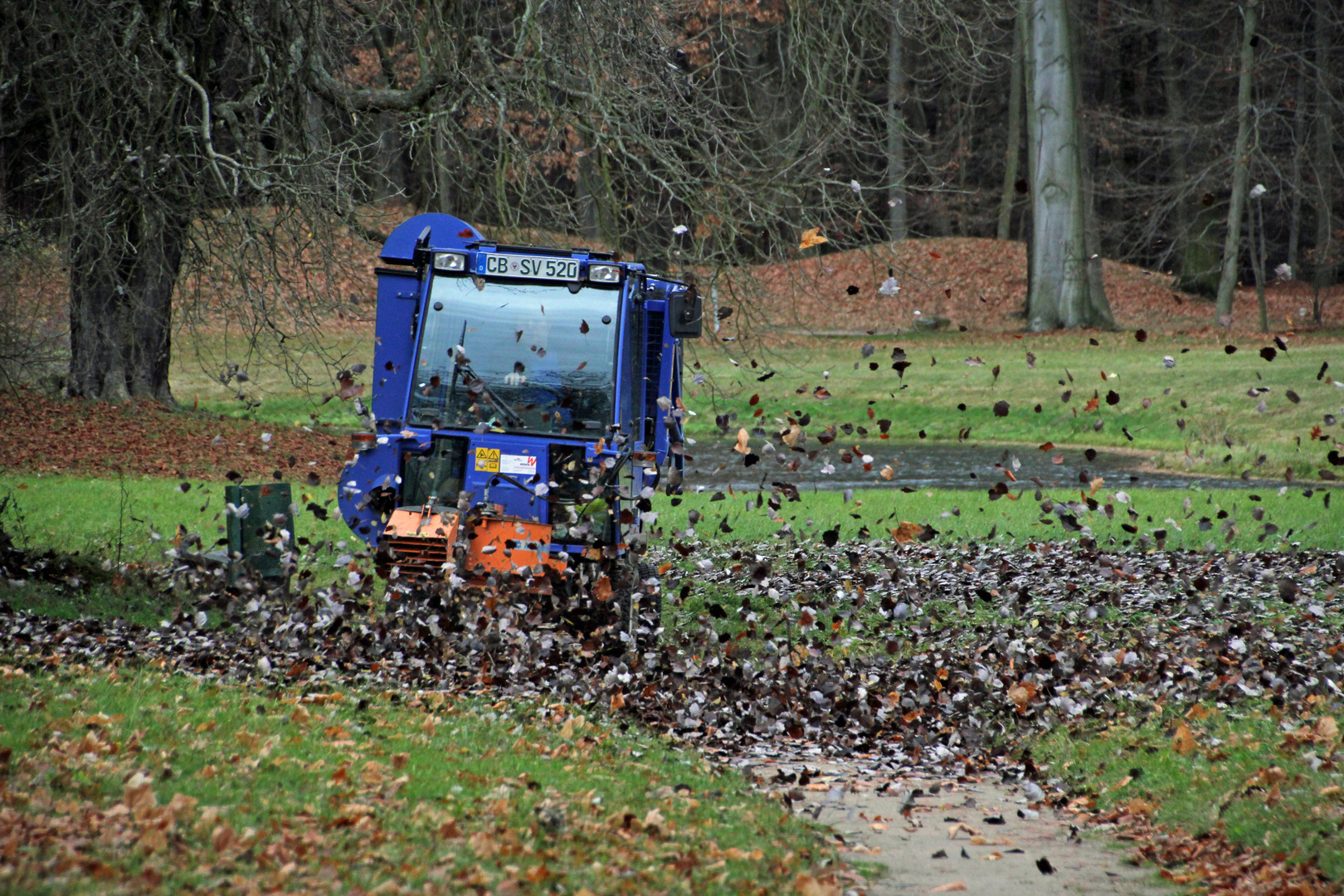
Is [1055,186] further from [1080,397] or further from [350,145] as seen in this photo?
[350,145]

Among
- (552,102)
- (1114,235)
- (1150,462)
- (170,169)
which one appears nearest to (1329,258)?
(1114,235)

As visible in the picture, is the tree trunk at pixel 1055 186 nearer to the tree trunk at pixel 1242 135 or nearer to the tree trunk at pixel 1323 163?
the tree trunk at pixel 1242 135

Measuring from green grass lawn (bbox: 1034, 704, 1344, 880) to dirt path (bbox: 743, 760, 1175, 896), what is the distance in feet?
1.35

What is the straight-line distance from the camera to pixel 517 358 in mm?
9062

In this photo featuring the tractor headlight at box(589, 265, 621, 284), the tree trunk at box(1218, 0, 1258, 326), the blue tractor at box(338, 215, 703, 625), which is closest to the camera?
the blue tractor at box(338, 215, 703, 625)

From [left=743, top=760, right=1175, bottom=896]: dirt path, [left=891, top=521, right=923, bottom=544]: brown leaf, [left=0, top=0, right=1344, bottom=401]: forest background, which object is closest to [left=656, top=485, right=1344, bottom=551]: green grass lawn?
[left=891, top=521, right=923, bottom=544]: brown leaf

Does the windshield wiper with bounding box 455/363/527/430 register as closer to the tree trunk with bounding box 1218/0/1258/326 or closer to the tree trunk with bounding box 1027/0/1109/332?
the tree trunk with bounding box 1027/0/1109/332

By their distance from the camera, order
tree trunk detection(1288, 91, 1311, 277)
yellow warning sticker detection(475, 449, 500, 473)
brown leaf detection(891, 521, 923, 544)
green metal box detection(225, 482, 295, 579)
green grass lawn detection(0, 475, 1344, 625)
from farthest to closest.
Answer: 1. tree trunk detection(1288, 91, 1311, 277)
2. brown leaf detection(891, 521, 923, 544)
3. green grass lawn detection(0, 475, 1344, 625)
4. green metal box detection(225, 482, 295, 579)
5. yellow warning sticker detection(475, 449, 500, 473)

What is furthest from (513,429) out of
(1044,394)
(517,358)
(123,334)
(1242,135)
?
(1242,135)

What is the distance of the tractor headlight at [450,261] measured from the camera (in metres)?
9.33

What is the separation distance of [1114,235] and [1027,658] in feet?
149

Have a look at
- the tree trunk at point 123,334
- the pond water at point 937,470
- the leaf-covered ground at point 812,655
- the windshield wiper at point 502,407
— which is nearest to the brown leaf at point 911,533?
the leaf-covered ground at point 812,655

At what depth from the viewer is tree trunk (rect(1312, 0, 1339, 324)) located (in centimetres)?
3672

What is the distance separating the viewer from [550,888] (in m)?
4.15
